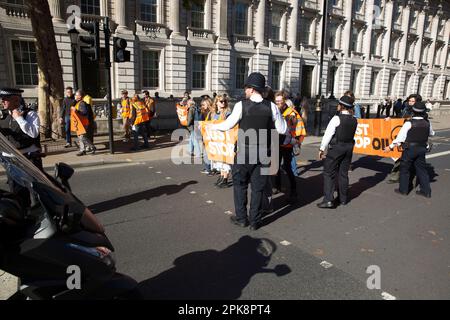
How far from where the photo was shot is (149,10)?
64.4 feet

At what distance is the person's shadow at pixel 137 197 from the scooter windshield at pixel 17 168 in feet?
11.1

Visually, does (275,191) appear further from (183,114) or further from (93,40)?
(93,40)

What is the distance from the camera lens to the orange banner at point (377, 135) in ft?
26.1

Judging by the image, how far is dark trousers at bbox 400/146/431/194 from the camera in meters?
6.51

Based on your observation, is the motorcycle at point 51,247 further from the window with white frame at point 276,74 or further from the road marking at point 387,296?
the window with white frame at point 276,74

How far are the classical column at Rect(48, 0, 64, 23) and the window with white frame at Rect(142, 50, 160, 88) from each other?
4.71 meters

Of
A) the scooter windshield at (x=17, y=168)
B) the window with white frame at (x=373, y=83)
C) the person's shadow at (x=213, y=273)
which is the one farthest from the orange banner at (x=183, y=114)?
the window with white frame at (x=373, y=83)

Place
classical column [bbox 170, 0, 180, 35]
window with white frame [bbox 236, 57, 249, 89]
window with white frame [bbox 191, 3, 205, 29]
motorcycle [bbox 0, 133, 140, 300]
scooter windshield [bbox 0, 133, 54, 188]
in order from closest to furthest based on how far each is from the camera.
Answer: motorcycle [bbox 0, 133, 140, 300], scooter windshield [bbox 0, 133, 54, 188], classical column [bbox 170, 0, 180, 35], window with white frame [bbox 191, 3, 205, 29], window with white frame [bbox 236, 57, 249, 89]

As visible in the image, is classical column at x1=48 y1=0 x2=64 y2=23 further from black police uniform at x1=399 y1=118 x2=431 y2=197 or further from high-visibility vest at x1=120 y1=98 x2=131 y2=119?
black police uniform at x1=399 y1=118 x2=431 y2=197

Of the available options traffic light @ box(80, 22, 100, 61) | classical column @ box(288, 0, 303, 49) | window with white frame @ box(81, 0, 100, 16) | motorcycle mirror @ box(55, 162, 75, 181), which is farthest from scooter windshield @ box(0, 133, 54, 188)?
classical column @ box(288, 0, 303, 49)

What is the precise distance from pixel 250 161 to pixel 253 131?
411 millimetres

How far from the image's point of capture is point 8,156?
214cm

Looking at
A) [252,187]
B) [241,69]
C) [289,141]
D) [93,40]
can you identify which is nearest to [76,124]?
[93,40]
